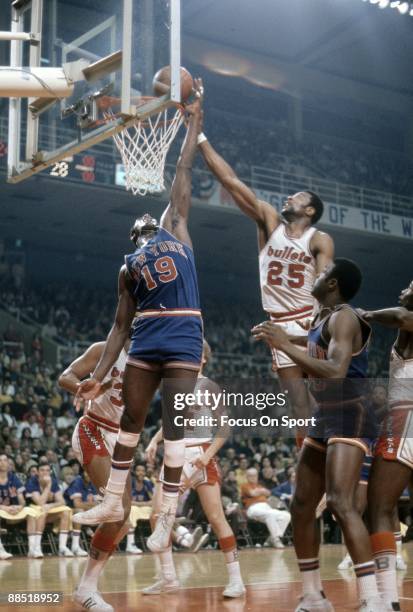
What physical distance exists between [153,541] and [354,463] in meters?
1.69

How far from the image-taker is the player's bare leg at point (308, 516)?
5648 millimetres

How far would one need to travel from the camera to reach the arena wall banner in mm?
23031

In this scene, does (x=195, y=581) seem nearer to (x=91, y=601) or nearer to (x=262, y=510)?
(x=91, y=601)

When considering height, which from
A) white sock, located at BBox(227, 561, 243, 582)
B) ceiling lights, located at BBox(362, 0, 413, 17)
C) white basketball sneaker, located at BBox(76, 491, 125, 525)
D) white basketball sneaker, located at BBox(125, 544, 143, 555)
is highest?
ceiling lights, located at BBox(362, 0, 413, 17)

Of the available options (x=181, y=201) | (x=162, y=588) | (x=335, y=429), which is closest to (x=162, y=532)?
(x=335, y=429)

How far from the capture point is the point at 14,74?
6789mm

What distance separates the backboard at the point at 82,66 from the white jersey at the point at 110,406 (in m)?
2.13

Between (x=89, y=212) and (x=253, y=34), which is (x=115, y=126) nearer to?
(x=89, y=212)

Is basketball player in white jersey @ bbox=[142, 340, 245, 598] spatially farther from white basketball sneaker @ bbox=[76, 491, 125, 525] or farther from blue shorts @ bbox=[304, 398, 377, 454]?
blue shorts @ bbox=[304, 398, 377, 454]

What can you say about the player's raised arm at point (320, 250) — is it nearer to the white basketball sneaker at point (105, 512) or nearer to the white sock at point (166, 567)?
the white basketball sneaker at point (105, 512)

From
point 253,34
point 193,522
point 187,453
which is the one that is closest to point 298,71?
point 253,34

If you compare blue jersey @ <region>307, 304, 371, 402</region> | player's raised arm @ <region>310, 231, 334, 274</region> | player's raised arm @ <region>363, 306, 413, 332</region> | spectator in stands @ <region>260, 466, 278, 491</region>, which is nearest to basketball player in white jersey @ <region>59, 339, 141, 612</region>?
player's raised arm @ <region>310, 231, 334, 274</region>

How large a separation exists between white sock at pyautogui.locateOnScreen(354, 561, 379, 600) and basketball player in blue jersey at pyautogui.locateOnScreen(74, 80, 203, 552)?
1478 mm

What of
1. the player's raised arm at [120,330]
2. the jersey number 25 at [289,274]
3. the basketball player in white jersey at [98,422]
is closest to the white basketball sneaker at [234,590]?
the basketball player in white jersey at [98,422]
